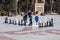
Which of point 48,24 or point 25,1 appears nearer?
point 48,24

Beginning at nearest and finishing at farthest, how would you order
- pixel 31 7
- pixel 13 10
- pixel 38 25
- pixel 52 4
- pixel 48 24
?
pixel 38 25 → pixel 48 24 → pixel 13 10 → pixel 31 7 → pixel 52 4

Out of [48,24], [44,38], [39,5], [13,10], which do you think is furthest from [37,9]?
[44,38]

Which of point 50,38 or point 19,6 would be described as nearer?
point 50,38

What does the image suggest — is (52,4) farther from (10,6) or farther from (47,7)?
(10,6)

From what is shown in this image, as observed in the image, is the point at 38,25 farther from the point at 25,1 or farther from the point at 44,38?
the point at 25,1

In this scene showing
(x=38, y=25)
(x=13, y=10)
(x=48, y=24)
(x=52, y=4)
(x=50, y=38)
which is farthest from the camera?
(x=52, y=4)

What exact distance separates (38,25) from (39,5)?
33.3m

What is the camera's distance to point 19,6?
65938mm

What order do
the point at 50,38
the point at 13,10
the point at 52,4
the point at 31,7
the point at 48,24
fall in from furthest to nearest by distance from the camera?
the point at 52,4
the point at 31,7
the point at 13,10
the point at 48,24
the point at 50,38

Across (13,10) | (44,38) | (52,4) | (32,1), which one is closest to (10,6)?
(13,10)

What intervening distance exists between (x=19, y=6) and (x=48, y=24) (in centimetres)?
4001

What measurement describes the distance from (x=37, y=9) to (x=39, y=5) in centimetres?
96

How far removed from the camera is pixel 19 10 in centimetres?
6294

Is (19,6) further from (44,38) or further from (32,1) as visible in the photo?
(44,38)
